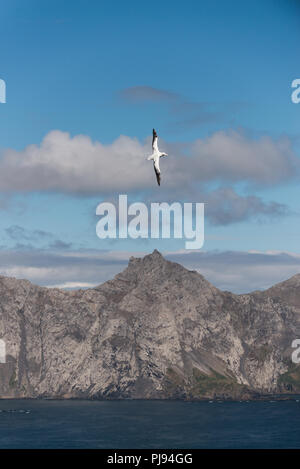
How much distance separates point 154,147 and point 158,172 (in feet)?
15.0

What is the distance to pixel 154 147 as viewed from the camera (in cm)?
10325

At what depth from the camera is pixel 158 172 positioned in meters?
101
